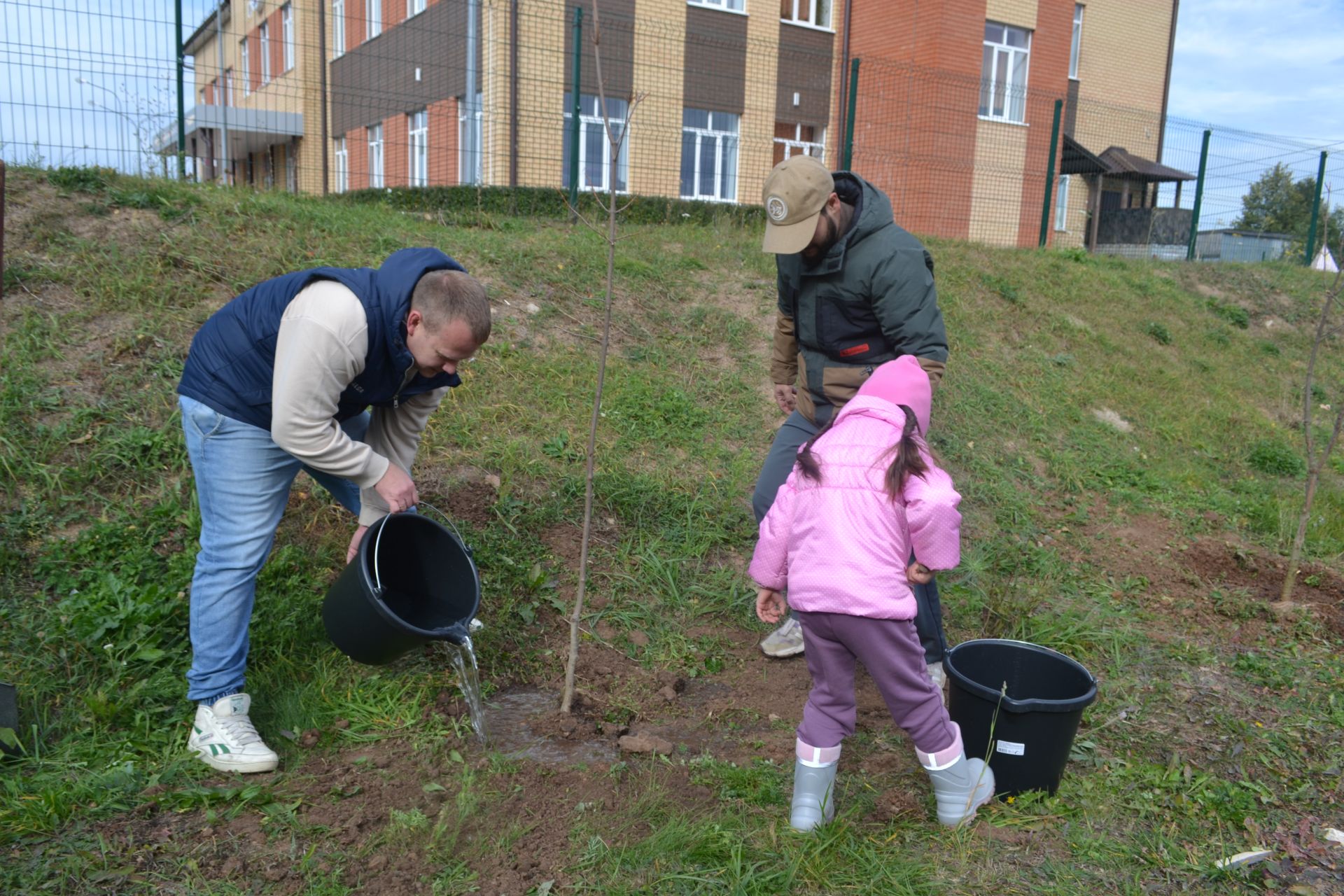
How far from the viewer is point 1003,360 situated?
24.2 feet

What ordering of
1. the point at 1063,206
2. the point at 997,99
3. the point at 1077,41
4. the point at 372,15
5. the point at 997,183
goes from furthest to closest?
the point at 1077,41 < the point at 1063,206 < the point at 997,99 < the point at 372,15 < the point at 997,183

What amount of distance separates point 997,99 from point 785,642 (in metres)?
17.2

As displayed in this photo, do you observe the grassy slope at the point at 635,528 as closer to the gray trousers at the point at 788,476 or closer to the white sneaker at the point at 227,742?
the white sneaker at the point at 227,742

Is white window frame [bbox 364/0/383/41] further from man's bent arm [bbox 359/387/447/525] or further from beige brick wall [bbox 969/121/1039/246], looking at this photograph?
man's bent arm [bbox 359/387/447/525]

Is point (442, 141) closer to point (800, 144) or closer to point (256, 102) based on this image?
point (256, 102)

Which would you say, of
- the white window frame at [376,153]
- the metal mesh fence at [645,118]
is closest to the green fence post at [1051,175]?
the metal mesh fence at [645,118]

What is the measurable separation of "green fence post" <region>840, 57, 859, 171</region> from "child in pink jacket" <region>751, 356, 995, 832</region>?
8.30 meters

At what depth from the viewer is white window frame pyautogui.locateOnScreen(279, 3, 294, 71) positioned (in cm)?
1720

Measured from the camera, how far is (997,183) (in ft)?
50.5

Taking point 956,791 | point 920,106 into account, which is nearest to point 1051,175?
point 920,106

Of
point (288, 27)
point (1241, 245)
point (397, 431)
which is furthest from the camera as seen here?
point (288, 27)

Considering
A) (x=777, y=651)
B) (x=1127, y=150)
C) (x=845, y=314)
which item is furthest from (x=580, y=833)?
(x=1127, y=150)

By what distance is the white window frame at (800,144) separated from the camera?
608 inches

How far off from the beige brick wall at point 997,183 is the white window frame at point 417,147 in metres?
7.75
